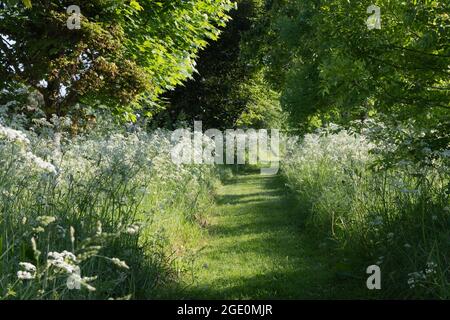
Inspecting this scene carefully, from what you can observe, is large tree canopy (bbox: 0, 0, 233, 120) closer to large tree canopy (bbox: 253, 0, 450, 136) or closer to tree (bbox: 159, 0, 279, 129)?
large tree canopy (bbox: 253, 0, 450, 136)

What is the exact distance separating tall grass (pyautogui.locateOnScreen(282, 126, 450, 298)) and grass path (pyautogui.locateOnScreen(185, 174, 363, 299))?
0.44 metres

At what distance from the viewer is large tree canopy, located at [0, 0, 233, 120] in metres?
9.83

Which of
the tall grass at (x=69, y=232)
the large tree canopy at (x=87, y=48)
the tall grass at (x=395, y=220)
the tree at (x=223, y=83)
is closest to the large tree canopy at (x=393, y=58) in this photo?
the tall grass at (x=395, y=220)

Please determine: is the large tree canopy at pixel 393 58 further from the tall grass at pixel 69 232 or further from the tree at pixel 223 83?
the tree at pixel 223 83

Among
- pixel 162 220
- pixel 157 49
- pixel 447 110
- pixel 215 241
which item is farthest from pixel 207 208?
pixel 447 110

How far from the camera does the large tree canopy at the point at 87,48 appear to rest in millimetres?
9828

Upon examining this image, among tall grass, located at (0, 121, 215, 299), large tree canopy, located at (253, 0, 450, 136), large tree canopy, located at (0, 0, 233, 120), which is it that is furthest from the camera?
large tree canopy, located at (0, 0, 233, 120)

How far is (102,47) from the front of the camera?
1009cm

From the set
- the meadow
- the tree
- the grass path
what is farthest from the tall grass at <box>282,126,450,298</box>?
the tree

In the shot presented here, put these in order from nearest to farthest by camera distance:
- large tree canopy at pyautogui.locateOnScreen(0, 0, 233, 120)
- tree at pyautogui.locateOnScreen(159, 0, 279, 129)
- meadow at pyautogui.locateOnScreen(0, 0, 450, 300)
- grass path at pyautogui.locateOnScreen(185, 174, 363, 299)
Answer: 1. meadow at pyautogui.locateOnScreen(0, 0, 450, 300)
2. grass path at pyautogui.locateOnScreen(185, 174, 363, 299)
3. large tree canopy at pyautogui.locateOnScreen(0, 0, 233, 120)
4. tree at pyautogui.locateOnScreen(159, 0, 279, 129)

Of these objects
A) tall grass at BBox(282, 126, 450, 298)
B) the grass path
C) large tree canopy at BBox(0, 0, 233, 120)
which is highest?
large tree canopy at BBox(0, 0, 233, 120)

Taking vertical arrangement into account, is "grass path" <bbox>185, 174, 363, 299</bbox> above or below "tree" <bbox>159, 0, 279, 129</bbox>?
below

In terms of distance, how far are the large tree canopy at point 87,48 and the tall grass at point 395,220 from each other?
499 centimetres
